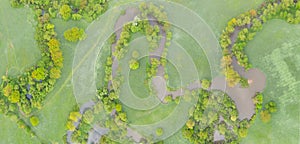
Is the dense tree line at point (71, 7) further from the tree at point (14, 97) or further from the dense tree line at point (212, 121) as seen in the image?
the dense tree line at point (212, 121)

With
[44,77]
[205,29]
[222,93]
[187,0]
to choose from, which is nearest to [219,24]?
[205,29]

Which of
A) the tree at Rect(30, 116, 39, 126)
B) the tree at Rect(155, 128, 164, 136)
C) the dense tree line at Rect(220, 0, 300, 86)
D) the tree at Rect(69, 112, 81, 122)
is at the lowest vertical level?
the tree at Rect(30, 116, 39, 126)

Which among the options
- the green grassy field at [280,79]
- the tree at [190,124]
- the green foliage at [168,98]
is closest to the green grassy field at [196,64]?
the green grassy field at [280,79]

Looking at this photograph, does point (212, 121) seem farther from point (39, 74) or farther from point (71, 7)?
point (71, 7)

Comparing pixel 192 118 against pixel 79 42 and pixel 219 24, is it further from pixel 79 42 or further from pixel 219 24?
pixel 79 42

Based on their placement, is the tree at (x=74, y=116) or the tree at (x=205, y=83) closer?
the tree at (x=205, y=83)

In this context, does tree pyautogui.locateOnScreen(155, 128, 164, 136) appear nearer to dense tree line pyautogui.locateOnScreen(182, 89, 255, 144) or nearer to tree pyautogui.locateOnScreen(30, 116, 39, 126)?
dense tree line pyautogui.locateOnScreen(182, 89, 255, 144)

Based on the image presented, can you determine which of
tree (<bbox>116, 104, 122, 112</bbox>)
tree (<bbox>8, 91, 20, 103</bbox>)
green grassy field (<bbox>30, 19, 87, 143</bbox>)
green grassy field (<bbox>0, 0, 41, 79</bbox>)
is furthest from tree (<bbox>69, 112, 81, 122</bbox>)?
green grassy field (<bbox>0, 0, 41, 79</bbox>)
